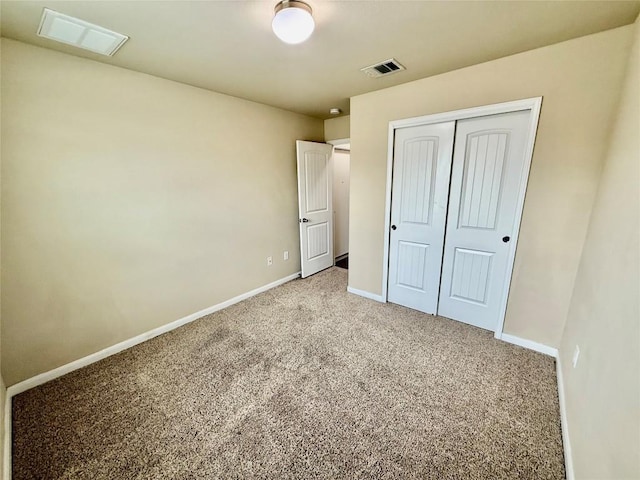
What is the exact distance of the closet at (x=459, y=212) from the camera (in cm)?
220

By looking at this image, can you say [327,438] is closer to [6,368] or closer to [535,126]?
[6,368]

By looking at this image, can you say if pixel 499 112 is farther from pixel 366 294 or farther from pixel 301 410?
pixel 301 410

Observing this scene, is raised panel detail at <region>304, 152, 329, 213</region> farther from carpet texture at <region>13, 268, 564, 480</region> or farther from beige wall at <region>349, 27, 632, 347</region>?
carpet texture at <region>13, 268, 564, 480</region>

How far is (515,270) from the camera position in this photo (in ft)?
7.38

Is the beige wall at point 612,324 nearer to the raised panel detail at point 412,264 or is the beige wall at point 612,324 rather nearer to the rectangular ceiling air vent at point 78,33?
the raised panel detail at point 412,264

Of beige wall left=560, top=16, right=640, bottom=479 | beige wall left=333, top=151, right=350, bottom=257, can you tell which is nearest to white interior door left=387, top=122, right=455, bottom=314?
beige wall left=560, top=16, right=640, bottom=479

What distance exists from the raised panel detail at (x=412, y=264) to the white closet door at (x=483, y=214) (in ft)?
0.71

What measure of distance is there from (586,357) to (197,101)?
3506mm

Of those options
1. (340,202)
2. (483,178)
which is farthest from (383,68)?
(340,202)

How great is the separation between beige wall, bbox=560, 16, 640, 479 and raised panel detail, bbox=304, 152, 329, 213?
286 centimetres

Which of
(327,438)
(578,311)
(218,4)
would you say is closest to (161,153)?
(218,4)

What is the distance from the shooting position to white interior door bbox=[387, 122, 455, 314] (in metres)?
2.53

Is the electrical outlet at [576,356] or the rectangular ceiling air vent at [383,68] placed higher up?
the rectangular ceiling air vent at [383,68]

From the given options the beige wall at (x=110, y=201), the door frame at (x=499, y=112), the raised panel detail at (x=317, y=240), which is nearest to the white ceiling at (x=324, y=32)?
the beige wall at (x=110, y=201)
